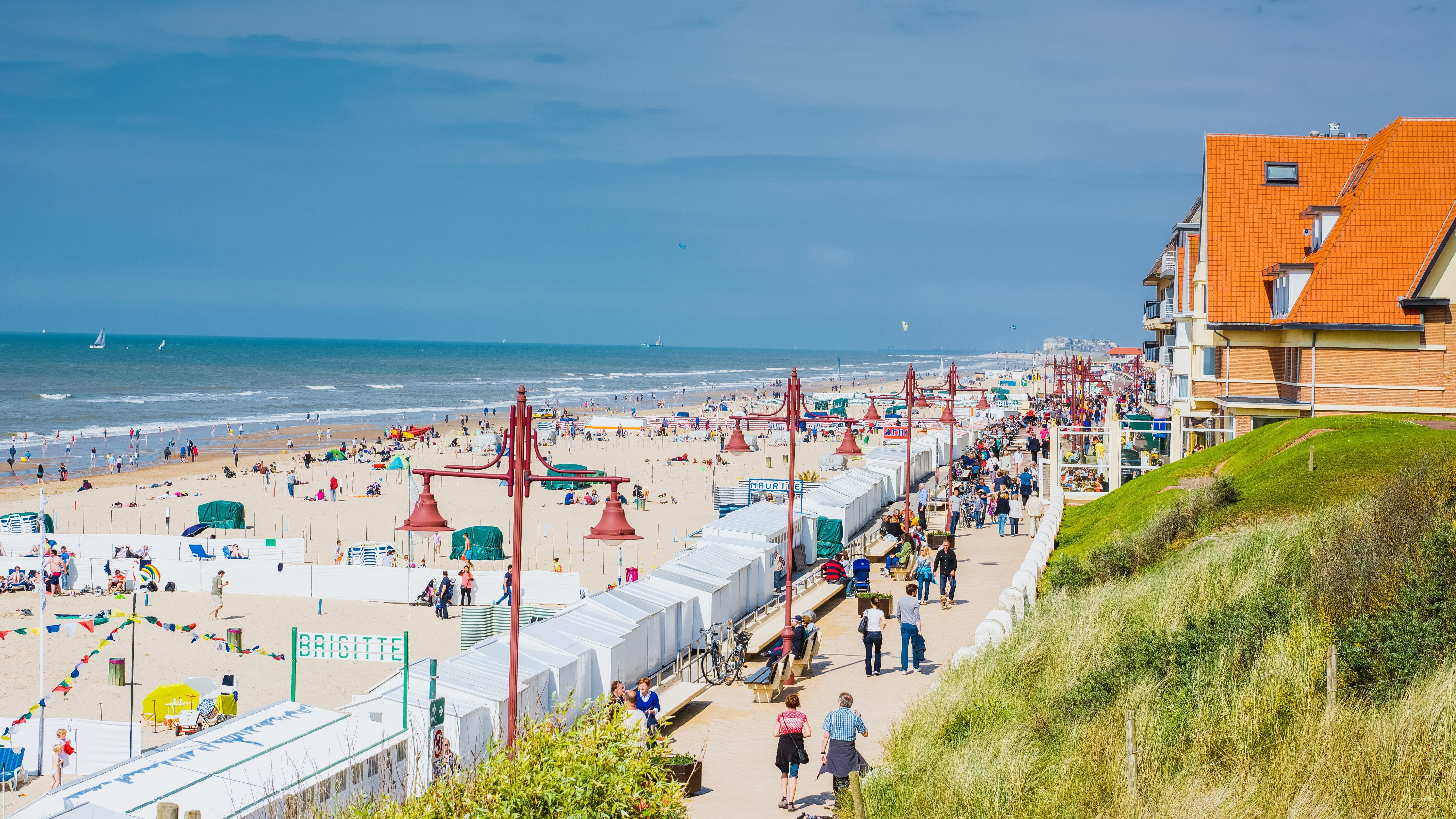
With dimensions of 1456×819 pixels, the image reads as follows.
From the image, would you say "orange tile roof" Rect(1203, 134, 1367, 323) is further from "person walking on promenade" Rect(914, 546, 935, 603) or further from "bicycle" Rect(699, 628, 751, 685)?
"bicycle" Rect(699, 628, 751, 685)

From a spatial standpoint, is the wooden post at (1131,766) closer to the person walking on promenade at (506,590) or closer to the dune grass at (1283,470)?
the dune grass at (1283,470)

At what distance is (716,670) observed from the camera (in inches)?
630

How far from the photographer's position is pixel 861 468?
34344mm

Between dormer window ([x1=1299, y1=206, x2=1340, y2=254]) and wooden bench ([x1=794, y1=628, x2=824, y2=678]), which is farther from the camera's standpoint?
dormer window ([x1=1299, y1=206, x2=1340, y2=254])

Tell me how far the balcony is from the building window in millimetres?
5727

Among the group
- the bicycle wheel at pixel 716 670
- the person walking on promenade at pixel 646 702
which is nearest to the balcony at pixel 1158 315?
the bicycle wheel at pixel 716 670

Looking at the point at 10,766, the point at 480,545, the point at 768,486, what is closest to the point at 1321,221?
the point at 768,486

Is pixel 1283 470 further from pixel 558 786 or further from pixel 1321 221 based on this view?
pixel 558 786

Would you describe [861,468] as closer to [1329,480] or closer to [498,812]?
[1329,480]

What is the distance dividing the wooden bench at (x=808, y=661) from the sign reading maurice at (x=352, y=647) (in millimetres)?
5844

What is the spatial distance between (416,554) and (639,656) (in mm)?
16780

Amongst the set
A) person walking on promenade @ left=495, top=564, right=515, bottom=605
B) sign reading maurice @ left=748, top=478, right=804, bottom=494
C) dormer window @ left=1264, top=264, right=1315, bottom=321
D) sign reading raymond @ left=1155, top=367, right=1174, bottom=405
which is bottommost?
person walking on promenade @ left=495, top=564, right=515, bottom=605

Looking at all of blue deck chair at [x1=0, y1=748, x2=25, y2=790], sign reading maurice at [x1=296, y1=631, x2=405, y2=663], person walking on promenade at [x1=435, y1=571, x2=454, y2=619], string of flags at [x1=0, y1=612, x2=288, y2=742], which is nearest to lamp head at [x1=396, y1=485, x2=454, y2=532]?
sign reading maurice at [x1=296, y1=631, x2=405, y2=663]

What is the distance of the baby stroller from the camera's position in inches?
820
